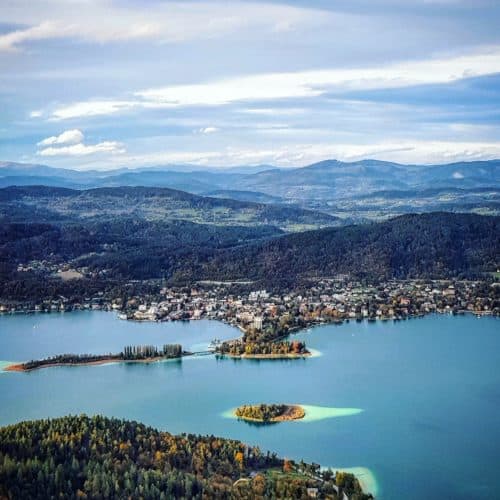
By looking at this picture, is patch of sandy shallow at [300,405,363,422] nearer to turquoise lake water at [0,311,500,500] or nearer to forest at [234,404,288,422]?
turquoise lake water at [0,311,500,500]

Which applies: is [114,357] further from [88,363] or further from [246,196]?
[246,196]

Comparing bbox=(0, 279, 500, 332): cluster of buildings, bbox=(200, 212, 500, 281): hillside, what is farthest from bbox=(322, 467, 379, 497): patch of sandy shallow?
bbox=(200, 212, 500, 281): hillside

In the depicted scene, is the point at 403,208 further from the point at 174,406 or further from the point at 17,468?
the point at 17,468

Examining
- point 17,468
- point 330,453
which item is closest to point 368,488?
point 330,453

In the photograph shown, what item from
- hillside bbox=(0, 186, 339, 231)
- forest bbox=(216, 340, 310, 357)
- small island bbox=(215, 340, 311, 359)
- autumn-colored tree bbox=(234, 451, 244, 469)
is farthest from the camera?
hillside bbox=(0, 186, 339, 231)

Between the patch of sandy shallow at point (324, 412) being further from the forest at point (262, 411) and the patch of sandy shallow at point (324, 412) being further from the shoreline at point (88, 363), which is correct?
the shoreline at point (88, 363)

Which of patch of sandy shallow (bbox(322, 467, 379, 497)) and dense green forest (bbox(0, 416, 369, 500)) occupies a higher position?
dense green forest (bbox(0, 416, 369, 500))

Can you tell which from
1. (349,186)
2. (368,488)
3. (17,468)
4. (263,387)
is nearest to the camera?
(17,468)

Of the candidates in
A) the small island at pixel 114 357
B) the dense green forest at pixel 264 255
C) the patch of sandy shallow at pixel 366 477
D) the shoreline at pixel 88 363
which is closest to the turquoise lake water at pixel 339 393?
the patch of sandy shallow at pixel 366 477
